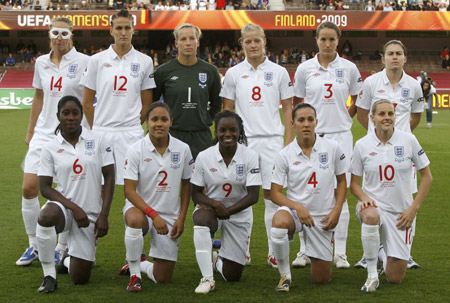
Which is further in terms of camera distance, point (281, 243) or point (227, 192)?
point (227, 192)

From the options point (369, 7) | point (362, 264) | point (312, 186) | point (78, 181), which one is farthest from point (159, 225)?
point (369, 7)

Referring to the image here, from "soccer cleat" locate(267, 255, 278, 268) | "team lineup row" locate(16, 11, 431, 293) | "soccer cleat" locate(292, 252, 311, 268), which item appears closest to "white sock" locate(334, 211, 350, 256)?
"team lineup row" locate(16, 11, 431, 293)

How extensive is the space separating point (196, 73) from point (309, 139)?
4.24ft

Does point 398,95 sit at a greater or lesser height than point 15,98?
lesser

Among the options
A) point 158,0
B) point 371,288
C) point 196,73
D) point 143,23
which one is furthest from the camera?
point 158,0

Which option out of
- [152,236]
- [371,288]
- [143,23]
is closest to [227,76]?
[152,236]

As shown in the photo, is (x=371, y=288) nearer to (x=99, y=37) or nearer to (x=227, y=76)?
(x=227, y=76)

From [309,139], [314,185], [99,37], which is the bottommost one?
[314,185]

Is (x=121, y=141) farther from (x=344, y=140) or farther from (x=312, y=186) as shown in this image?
(x=344, y=140)

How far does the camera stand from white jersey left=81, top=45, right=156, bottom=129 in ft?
21.0

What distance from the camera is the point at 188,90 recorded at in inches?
254

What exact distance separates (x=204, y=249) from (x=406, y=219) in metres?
1.67

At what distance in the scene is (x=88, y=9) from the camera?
39.8 m

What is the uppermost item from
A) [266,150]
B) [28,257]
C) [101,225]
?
[266,150]
